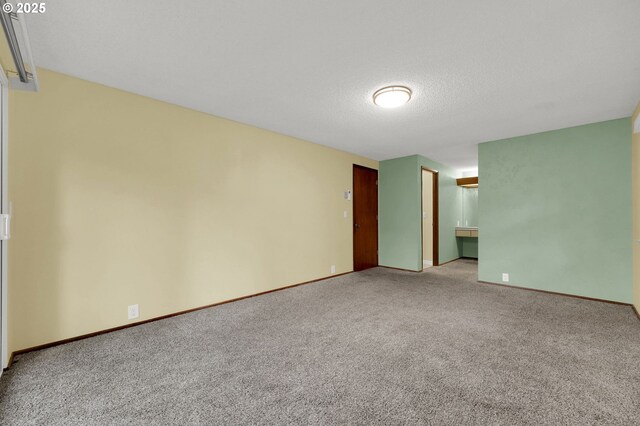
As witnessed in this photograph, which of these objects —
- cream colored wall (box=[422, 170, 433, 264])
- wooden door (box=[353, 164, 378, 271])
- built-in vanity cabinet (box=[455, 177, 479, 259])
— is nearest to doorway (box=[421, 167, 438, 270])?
cream colored wall (box=[422, 170, 433, 264])

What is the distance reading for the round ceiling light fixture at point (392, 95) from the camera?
2723 mm

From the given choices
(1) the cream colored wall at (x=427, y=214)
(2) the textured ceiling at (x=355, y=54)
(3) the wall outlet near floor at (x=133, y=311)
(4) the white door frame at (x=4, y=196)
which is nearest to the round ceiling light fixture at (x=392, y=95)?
(2) the textured ceiling at (x=355, y=54)

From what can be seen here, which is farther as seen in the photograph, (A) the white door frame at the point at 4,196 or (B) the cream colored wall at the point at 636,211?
(B) the cream colored wall at the point at 636,211

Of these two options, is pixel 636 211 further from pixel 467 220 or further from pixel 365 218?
pixel 467 220

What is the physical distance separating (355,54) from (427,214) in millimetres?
5141

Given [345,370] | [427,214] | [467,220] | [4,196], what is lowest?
[345,370]

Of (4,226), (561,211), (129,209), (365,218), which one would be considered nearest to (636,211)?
(561,211)

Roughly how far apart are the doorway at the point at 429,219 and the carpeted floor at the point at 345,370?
306 cm

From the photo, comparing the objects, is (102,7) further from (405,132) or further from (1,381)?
(405,132)

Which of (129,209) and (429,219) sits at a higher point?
(129,209)

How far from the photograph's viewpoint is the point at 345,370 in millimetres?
1992

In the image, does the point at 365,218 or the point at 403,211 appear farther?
the point at 365,218

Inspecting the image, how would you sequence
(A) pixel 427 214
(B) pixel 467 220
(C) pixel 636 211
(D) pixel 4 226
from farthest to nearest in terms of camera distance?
(B) pixel 467 220, (A) pixel 427 214, (C) pixel 636 211, (D) pixel 4 226

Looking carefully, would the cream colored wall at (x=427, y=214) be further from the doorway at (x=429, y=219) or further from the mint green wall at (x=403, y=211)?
the mint green wall at (x=403, y=211)
